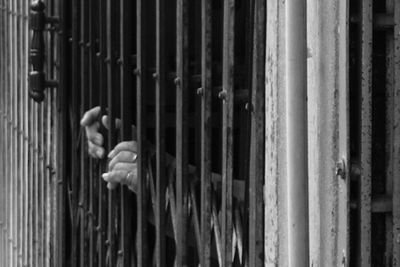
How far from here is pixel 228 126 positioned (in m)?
3.58

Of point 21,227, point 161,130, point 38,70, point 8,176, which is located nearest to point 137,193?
point 161,130

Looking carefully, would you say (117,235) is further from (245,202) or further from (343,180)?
(343,180)

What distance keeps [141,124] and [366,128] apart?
1.67 metres

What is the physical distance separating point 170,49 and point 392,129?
1980 mm

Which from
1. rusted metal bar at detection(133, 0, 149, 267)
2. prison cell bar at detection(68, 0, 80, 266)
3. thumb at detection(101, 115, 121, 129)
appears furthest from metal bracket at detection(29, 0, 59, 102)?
rusted metal bar at detection(133, 0, 149, 267)

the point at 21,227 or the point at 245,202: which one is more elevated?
the point at 245,202

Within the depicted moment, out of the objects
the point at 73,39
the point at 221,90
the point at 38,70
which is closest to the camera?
the point at 221,90

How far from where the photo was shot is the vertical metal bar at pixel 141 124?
441 cm

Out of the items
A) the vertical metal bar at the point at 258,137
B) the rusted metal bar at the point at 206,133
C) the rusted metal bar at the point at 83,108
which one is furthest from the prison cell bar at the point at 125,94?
the vertical metal bar at the point at 258,137

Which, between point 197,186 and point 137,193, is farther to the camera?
point 137,193

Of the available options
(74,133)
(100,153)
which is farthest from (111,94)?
(74,133)

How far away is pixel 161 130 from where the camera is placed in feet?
13.8

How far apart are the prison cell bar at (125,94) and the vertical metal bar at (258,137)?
128cm

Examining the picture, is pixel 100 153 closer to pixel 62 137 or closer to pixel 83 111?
pixel 83 111
